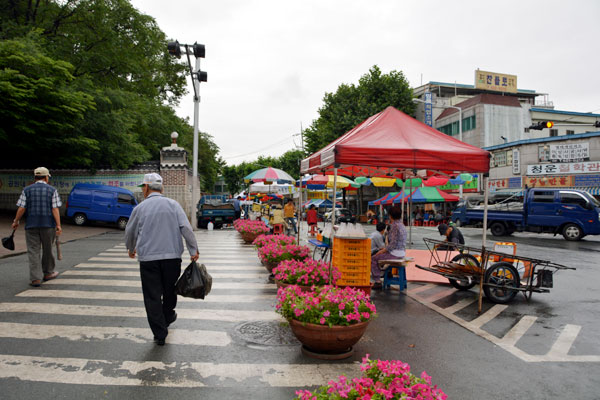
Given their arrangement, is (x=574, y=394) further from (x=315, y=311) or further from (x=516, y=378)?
(x=315, y=311)

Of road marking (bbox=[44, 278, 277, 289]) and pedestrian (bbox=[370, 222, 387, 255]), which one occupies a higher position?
pedestrian (bbox=[370, 222, 387, 255])

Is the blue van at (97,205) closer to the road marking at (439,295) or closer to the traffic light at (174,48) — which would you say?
the traffic light at (174,48)

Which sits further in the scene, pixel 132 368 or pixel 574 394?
pixel 132 368

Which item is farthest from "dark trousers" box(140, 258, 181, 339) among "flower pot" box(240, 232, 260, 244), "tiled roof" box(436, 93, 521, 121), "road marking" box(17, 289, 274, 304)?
"tiled roof" box(436, 93, 521, 121)

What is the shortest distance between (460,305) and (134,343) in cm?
518

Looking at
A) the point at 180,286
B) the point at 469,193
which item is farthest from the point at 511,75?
the point at 180,286

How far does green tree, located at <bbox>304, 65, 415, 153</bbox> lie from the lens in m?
36.8

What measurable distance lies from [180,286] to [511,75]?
52.3 meters

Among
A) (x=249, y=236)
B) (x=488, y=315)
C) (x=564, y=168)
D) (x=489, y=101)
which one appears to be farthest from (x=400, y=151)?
(x=489, y=101)

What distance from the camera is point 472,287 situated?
868 cm

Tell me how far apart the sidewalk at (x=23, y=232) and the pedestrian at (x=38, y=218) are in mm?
4007

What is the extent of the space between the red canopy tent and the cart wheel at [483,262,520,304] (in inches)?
71.6

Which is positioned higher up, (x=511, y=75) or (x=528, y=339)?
(x=511, y=75)

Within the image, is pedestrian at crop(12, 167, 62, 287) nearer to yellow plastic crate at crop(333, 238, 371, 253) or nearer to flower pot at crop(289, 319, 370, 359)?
yellow plastic crate at crop(333, 238, 371, 253)
